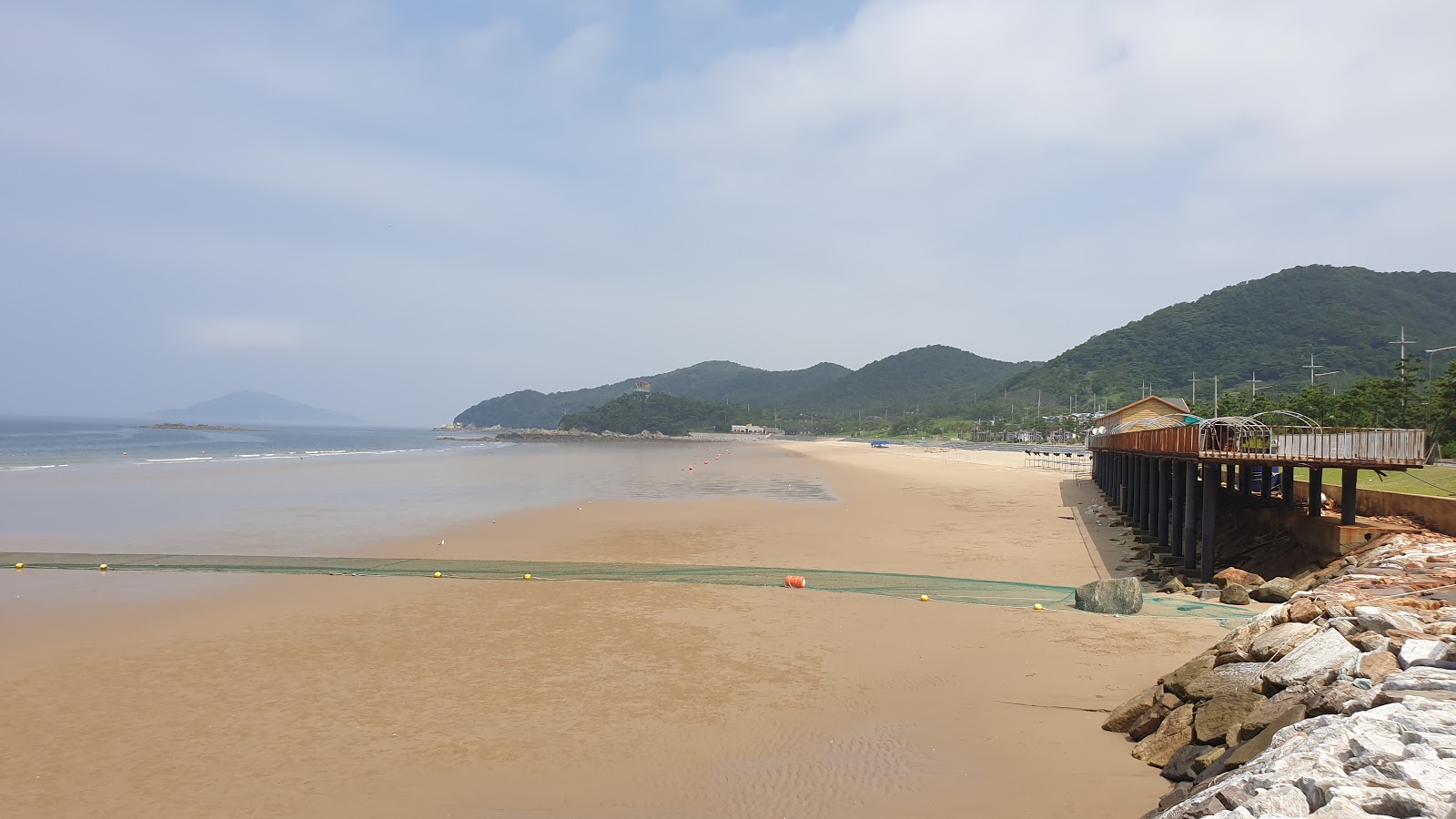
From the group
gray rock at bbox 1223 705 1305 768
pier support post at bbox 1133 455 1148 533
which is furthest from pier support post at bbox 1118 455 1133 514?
gray rock at bbox 1223 705 1305 768

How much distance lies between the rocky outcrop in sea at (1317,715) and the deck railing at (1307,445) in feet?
15.7

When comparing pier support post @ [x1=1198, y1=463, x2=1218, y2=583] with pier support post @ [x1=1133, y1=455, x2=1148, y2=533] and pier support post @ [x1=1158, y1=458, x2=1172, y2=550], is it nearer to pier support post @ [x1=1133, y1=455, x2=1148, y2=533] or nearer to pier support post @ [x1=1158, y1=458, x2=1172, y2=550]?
pier support post @ [x1=1158, y1=458, x2=1172, y2=550]

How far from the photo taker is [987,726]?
8.75 meters

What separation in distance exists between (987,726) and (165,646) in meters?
11.3

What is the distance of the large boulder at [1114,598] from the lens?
13164 mm

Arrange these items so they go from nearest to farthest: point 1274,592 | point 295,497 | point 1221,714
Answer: point 1221,714 < point 1274,592 < point 295,497

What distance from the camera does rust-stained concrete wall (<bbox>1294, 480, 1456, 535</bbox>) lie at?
587 inches

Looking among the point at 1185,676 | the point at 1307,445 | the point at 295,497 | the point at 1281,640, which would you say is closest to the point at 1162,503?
the point at 1307,445

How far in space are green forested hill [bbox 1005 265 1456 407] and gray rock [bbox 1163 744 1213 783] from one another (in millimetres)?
130601

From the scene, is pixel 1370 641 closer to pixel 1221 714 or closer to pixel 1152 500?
pixel 1221 714

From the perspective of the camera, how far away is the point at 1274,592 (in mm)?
13328

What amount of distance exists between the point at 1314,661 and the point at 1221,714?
3.26 feet

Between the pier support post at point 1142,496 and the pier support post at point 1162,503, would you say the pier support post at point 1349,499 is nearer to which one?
the pier support post at point 1162,503

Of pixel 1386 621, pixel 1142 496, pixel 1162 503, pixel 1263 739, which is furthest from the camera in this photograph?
pixel 1142 496
